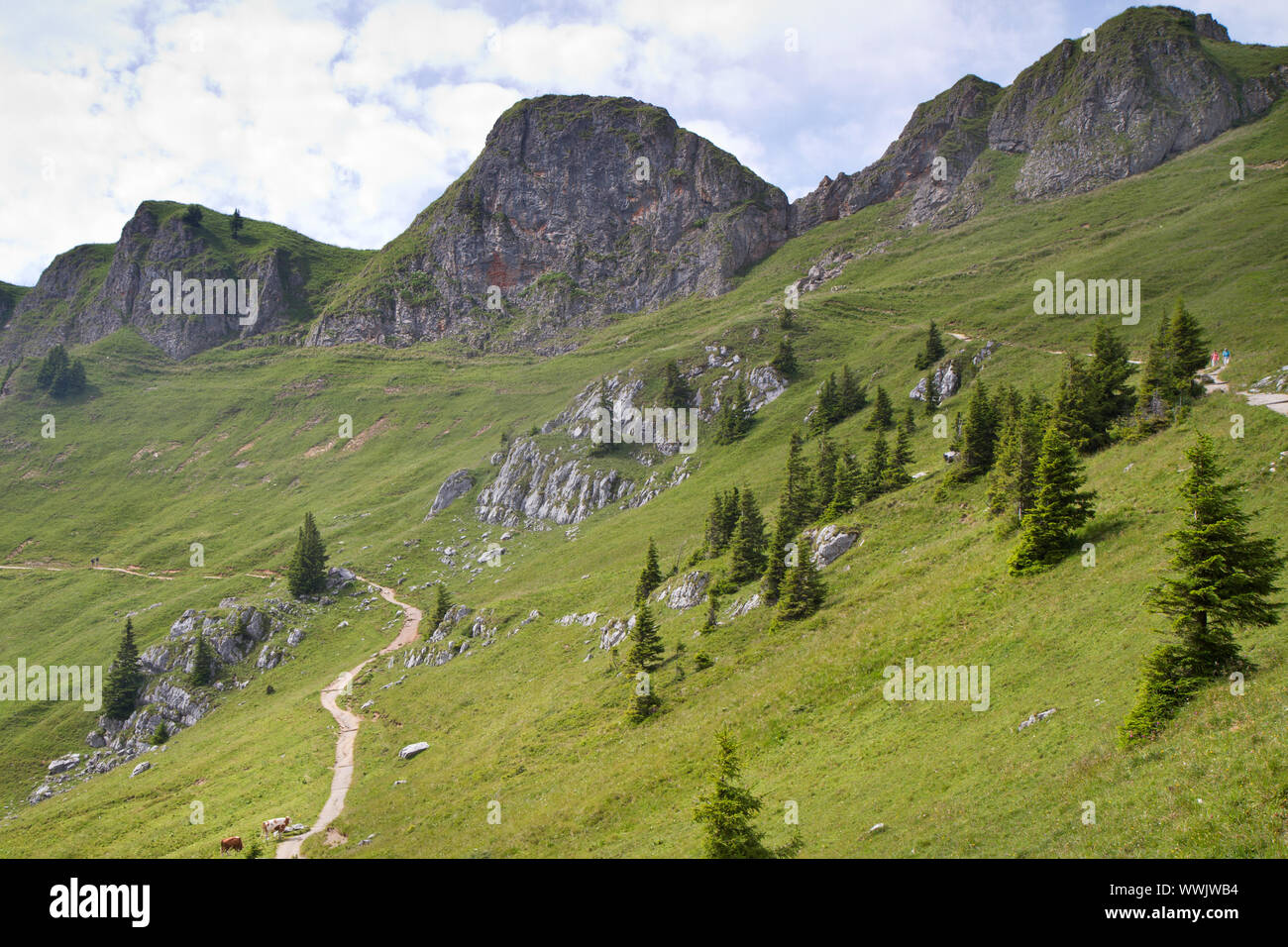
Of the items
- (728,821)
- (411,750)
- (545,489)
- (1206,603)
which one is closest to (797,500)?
(411,750)

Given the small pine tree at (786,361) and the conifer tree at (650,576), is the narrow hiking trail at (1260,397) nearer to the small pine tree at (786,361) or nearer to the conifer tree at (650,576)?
the conifer tree at (650,576)

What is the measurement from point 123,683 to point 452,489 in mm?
54963

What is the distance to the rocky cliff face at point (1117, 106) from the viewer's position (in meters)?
152

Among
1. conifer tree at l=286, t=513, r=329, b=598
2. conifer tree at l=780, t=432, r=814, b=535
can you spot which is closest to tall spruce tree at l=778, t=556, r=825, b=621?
conifer tree at l=780, t=432, r=814, b=535

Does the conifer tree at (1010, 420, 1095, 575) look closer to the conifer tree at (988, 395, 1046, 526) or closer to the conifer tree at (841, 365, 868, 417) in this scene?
the conifer tree at (988, 395, 1046, 526)

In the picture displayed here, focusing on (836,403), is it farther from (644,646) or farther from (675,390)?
(644,646)

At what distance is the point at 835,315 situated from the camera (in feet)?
435

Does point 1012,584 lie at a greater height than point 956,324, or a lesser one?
lesser

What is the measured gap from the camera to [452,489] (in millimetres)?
116625

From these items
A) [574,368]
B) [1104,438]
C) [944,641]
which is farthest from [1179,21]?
[944,641]

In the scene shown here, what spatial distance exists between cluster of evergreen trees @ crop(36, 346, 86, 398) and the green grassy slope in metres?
46.3

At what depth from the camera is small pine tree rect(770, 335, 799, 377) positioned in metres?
113
